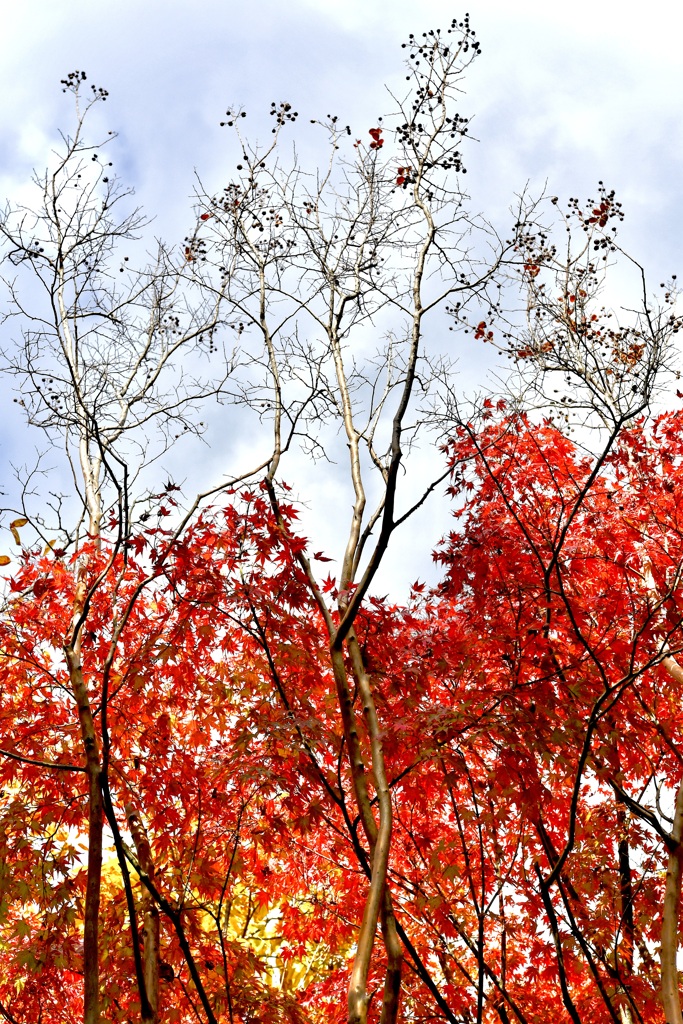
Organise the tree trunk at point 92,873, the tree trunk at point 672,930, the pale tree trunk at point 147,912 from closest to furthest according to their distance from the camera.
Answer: the tree trunk at point 92,873 → the tree trunk at point 672,930 → the pale tree trunk at point 147,912

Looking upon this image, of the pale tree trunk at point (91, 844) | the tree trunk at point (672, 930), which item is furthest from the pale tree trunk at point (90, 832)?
the tree trunk at point (672, 930)

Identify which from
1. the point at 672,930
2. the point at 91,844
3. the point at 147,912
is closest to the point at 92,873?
the point at 91,844

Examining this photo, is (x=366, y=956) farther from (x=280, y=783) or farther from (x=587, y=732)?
(x=587, y=732)

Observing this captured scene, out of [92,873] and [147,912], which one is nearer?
[92,873]

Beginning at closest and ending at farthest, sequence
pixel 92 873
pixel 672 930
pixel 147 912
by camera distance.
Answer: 1. pixel 92 873
2. pixel 672 930
3. pixel 147 912

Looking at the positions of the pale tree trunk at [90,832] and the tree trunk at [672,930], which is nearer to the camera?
the pale tree trunk at [90,832]

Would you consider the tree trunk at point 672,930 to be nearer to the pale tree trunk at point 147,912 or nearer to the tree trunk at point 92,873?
the tree trunk at point 92,873

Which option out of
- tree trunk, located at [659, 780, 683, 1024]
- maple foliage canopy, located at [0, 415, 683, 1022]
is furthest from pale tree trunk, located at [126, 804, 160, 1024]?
tree trunk, located at [659, 780, 683, 1024]

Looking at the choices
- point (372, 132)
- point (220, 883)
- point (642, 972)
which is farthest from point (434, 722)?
point (372, 132)

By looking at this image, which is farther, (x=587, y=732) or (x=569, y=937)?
(x=569, y=937)

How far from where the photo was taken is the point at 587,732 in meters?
6.31

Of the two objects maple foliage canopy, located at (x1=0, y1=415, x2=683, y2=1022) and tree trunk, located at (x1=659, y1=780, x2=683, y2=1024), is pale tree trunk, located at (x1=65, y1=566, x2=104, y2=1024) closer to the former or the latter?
maple foliage canopy, located at (x1=0, y1=415, x2=683, y2=1022)

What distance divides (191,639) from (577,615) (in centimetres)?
361

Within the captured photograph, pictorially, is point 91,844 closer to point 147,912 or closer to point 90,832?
point 90,832
